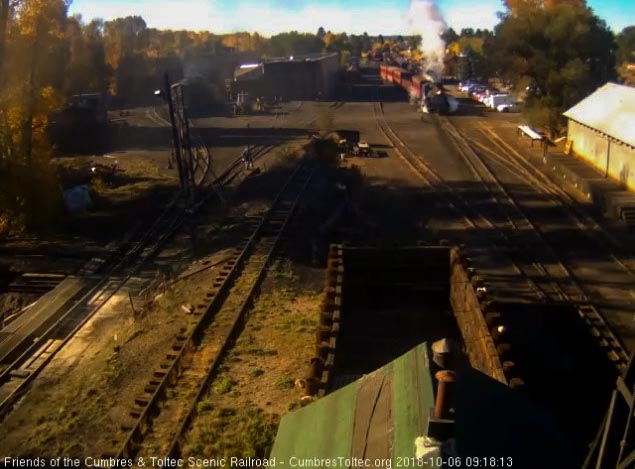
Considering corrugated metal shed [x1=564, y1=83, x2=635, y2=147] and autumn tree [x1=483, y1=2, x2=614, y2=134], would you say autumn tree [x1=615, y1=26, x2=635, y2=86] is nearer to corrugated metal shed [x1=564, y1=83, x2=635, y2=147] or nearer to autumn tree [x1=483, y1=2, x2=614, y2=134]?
autumn tree [x1=483, y1=2, x2=614, y2=134]

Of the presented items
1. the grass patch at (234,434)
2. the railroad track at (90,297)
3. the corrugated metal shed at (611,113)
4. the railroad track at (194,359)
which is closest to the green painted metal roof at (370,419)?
the grass patch at (234,434)

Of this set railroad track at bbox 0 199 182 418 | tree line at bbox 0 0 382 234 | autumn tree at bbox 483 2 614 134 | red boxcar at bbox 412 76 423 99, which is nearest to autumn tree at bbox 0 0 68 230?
tree line at bbox 0 0 382 234

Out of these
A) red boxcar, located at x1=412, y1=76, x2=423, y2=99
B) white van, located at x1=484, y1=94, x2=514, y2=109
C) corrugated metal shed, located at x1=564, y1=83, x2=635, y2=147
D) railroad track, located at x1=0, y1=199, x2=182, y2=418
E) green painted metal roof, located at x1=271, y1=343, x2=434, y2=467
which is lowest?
railroad track, located at x1=0, y1=199, x2=182, y2=418

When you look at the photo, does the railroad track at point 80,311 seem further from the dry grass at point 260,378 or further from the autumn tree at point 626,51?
the autumn tree at point 626,51

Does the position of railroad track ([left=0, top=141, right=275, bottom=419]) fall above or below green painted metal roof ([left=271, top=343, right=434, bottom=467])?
below

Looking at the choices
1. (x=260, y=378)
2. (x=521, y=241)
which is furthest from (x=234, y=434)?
(x=521, y=241)
